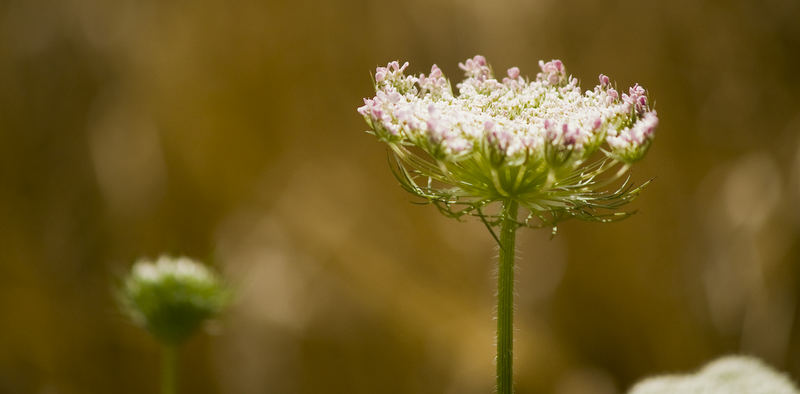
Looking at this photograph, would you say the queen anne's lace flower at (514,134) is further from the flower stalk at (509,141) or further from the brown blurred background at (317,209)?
the brown blurred background at (317,209)

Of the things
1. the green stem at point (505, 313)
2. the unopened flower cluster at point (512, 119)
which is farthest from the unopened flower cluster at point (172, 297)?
the green stem at point (505, 313)

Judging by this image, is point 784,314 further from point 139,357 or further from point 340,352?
point 139,357

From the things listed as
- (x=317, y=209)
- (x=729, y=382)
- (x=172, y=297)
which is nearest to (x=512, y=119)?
(x=729, y=382)

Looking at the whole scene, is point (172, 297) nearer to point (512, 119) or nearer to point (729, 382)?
point (512, 119)

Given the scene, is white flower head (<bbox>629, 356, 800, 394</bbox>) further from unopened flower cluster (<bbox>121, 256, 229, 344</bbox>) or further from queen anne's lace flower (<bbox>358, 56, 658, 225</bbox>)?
unopened flower cluster (<bbox>121, 256, 229, 344</bbox>)

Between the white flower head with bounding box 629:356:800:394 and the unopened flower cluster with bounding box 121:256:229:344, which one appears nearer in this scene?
the white flower head with bounding box 629:356:800:394

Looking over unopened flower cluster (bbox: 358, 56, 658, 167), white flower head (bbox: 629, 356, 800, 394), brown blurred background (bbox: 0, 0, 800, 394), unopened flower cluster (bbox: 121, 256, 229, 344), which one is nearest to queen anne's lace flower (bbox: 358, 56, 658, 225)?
unopened flower cluster (bbox: 358, 56, 658, 167)

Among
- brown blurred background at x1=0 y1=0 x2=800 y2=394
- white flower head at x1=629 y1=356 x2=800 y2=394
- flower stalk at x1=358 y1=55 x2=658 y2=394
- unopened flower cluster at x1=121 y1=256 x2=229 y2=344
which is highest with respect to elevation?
brown blurred background at x1=0 y1=0 x2=800 y2=394
